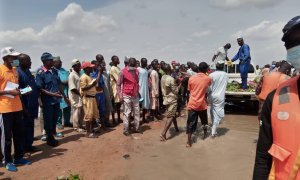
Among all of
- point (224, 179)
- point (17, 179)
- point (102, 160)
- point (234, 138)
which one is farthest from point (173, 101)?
point (17, 179)

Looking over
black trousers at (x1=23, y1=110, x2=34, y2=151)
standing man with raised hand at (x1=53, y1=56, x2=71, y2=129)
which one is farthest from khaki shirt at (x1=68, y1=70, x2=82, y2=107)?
black trousers at (x1=23, y1=110, x2=34, y2=151)

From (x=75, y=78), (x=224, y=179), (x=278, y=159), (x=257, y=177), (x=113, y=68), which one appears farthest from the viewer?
(x=113, y=68)

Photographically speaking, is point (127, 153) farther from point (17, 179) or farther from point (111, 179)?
point (17, 179)

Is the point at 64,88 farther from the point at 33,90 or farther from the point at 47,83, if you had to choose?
the point at 33,90

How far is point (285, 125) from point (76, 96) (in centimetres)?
702

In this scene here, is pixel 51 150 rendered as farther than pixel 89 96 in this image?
No

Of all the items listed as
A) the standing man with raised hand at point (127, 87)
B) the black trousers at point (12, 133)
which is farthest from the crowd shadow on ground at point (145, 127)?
the black trousers at point (12, 133)

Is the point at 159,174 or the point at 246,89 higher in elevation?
the point at 246,89

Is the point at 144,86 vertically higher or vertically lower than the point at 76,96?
higher

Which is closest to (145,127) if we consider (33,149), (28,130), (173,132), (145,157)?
(173,132)

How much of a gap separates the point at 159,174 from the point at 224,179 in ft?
3.42

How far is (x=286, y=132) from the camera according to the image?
5.34 ft

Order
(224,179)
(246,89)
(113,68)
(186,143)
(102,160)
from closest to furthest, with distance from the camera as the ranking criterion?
1. (224,179)
2. (102,160)
3. (186,143)
4. (113,68)
5. (246,89)

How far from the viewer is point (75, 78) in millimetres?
7848
